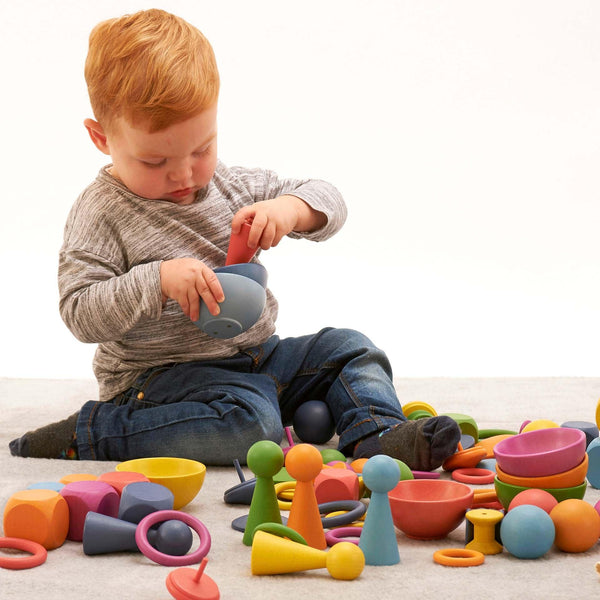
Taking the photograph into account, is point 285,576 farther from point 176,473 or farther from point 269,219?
point 269,219

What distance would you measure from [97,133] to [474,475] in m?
0.61

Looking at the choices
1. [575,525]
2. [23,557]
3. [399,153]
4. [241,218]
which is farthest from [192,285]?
[399,153]

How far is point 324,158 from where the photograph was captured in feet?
7.84

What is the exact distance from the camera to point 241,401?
1.14 meters

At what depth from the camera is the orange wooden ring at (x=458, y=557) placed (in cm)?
73

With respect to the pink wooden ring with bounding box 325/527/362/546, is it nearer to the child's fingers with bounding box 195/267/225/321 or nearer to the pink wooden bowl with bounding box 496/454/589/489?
the pink wooden bowl with bounding box 496/454/589/489

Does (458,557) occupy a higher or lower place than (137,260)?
lower

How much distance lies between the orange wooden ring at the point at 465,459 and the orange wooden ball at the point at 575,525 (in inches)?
10.8

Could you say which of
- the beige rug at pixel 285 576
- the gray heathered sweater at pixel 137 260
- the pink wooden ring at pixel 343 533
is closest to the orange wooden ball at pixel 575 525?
the beige rug at pixel 285 576

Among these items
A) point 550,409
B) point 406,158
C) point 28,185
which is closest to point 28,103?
point 28,185

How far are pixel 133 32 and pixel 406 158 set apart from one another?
4.72ft

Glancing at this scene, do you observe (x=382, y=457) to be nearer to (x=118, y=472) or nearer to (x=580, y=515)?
(x=580, y=515)

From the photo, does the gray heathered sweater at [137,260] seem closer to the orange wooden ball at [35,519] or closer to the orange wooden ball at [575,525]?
the orange wooden ball at [35,519]

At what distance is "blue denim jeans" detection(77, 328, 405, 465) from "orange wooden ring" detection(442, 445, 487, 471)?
4.0 inches
